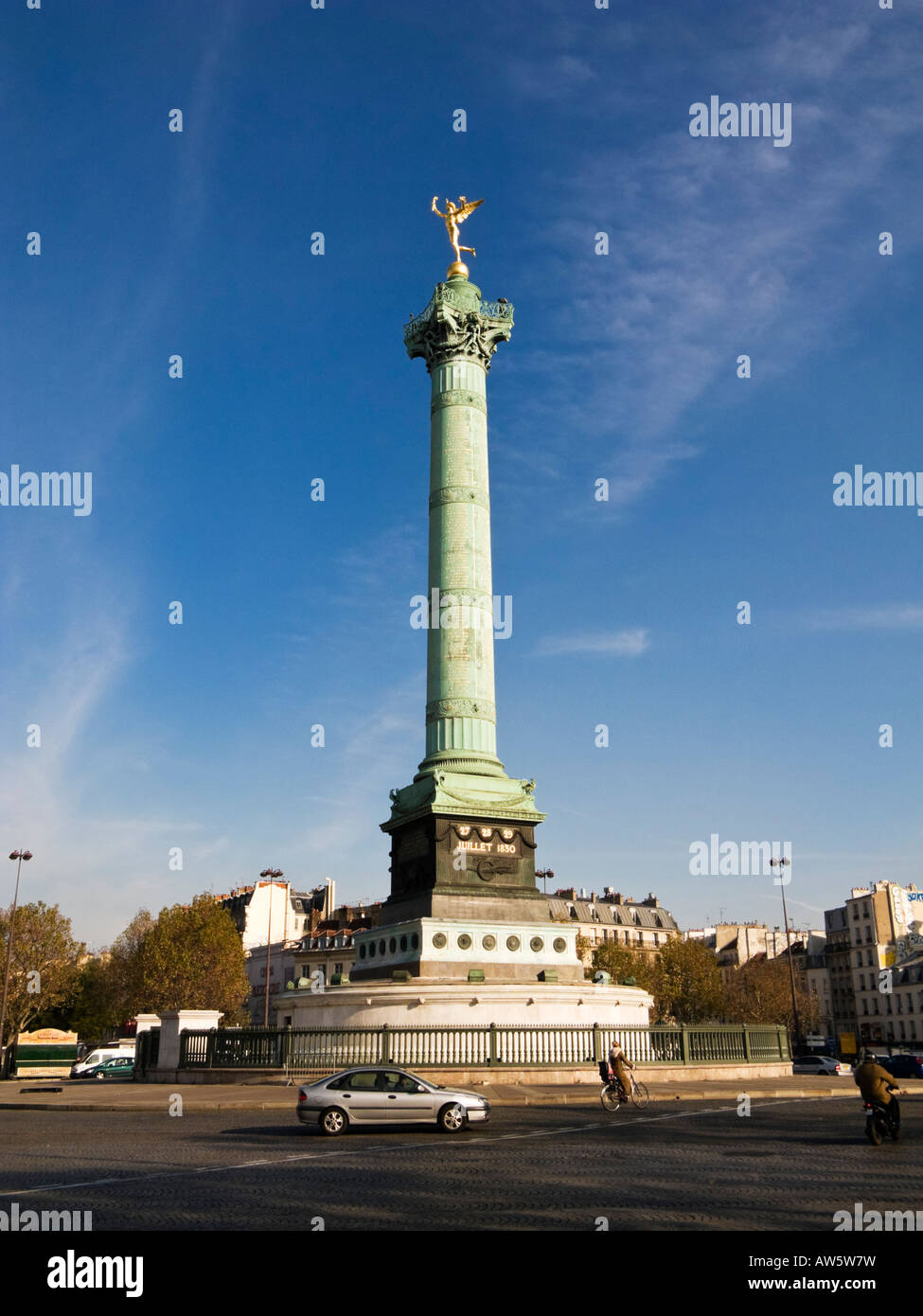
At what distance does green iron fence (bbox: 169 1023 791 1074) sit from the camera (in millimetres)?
30719

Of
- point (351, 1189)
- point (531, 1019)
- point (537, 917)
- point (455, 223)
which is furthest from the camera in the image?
point (455, 223)

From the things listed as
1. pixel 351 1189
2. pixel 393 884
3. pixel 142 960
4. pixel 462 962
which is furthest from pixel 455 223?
pixel 142 960

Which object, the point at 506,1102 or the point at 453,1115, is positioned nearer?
the point at 453,1115

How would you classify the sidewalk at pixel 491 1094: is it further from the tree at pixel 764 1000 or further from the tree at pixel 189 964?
the tree at pixel 764 1000

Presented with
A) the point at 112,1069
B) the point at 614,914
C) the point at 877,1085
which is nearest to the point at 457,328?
the point at 877,1085

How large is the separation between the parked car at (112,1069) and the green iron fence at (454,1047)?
71.4 feet

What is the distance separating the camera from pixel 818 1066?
160 ft

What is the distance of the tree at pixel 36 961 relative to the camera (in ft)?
233

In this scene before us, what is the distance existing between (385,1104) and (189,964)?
60.7 metres

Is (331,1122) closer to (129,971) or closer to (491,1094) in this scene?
(491,1094)

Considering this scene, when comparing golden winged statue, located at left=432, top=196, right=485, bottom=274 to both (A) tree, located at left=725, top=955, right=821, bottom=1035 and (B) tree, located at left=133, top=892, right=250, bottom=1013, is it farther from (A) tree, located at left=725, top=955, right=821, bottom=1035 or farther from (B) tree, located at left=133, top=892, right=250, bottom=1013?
(A) tree, located at left=725, top=955, right=821, bottom=1035
